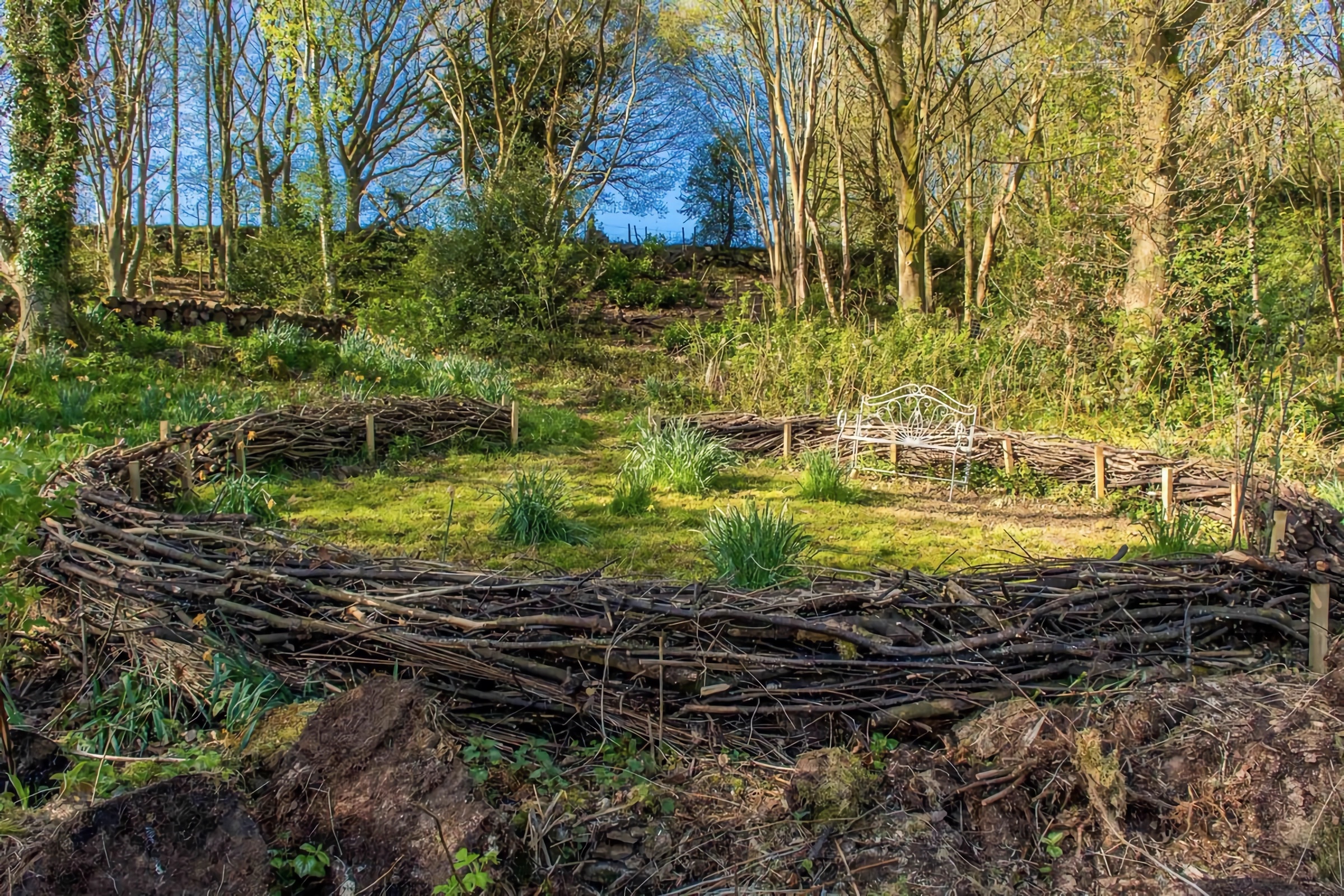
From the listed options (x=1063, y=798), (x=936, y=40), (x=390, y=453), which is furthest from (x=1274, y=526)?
(x=936, y=40)

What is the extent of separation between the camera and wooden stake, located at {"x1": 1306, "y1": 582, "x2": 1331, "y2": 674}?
255 cm

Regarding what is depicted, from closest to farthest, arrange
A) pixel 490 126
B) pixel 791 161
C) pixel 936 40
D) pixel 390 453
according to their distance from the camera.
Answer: pixel 390 453 < pixel 936 40 < pixel 791 161 < pixel 490 126

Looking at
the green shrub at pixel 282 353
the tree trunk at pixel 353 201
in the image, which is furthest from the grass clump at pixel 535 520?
the tree trunk at pixel 353 201

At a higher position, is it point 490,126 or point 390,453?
point 490,126

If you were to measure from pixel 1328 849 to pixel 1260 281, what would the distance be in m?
9.27

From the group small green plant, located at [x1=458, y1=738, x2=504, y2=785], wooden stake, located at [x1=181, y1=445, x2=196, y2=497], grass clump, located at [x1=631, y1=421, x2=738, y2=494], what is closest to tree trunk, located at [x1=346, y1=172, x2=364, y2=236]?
grass clump, located at [x1=631, y1=421, x2=738, y2=494]

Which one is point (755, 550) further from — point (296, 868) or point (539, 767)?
point (296, 868)

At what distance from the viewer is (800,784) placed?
200cm

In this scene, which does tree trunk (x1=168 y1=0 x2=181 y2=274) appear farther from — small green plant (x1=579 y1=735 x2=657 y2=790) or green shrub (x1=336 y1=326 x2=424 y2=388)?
small green plant (x1=579 y1=735 x2=657 y2=790)

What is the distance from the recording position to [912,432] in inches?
307

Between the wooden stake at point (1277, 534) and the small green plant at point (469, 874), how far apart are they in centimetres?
318

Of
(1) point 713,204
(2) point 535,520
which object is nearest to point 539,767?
(2) point 535,520

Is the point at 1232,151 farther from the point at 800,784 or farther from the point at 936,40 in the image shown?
the point at 800,784

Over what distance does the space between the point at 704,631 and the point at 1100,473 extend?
206 inches
